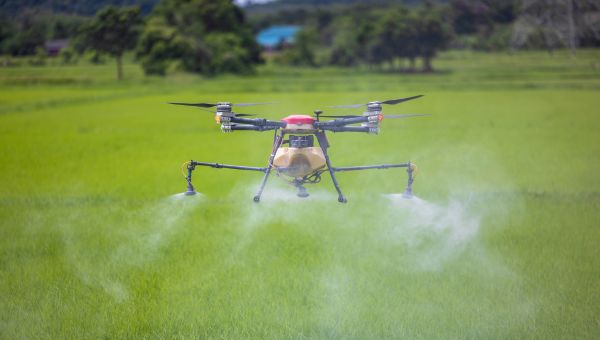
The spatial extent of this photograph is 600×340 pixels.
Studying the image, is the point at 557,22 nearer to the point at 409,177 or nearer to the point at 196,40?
the point at 196,40

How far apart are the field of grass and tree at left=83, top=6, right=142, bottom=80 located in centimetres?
76

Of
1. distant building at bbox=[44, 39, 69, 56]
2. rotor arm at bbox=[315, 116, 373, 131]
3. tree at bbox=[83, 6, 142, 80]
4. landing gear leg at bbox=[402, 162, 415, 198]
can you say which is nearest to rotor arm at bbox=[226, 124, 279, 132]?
rotor arm at bbox=[315, 116, 373, 131]

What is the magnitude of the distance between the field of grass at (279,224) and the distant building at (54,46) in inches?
15.3

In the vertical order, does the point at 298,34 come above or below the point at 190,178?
above

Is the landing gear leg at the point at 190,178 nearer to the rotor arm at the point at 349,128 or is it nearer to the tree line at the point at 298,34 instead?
the rotor arm at the point at 349,128

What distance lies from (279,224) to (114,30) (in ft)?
14.3

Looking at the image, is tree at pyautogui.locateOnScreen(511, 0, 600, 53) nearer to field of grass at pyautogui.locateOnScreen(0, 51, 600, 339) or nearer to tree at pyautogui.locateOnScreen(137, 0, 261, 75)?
field of grass at pyautogui.locateOnScreen(0, 51, 600, 339)

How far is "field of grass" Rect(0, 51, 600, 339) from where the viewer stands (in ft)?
19.3

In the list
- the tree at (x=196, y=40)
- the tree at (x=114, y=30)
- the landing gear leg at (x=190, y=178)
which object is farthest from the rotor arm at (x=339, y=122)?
the tree at (x=196, y=40)

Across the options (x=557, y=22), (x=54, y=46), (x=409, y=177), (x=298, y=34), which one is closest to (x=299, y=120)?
(x=409, y=177)

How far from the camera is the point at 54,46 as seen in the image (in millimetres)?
6113

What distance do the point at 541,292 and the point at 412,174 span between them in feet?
16.2

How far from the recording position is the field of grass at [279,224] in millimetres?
5875

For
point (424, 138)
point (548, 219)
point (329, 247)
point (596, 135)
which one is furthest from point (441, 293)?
point (596, 135)
